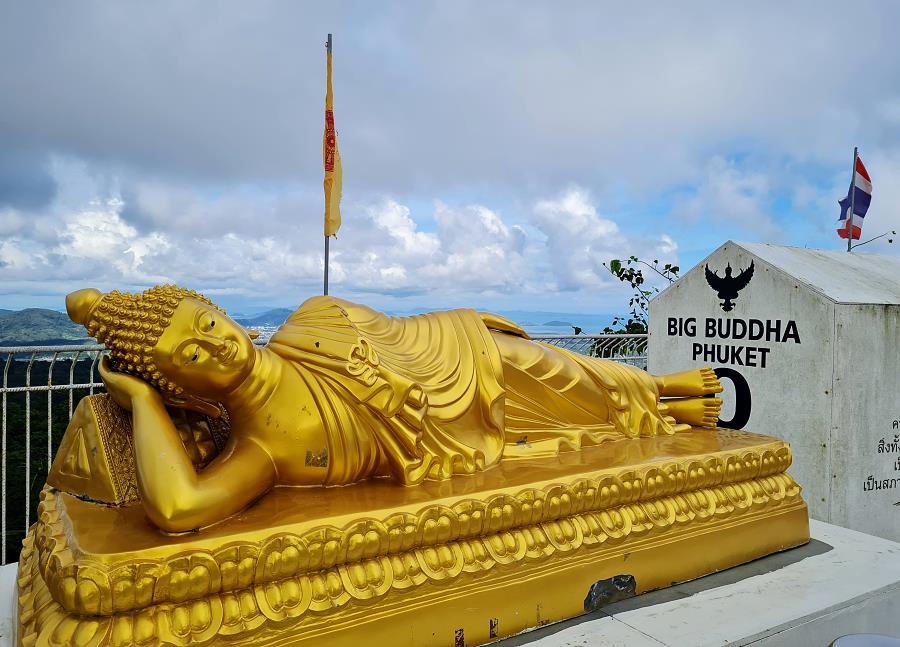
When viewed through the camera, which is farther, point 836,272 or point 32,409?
point 836,272

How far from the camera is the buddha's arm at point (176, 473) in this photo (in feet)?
4.58

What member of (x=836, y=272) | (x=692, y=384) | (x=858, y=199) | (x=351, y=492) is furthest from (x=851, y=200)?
(x=351, y=492)

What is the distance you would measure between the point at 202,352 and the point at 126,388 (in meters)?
0.20

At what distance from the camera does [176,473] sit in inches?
56.8

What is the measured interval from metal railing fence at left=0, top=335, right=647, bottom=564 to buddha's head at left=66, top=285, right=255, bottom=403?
172 centimetres

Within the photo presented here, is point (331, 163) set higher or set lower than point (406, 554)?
higher

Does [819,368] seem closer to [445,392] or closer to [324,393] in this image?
[445,392]

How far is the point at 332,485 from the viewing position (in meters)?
1.80

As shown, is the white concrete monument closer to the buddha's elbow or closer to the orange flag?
the orange flag

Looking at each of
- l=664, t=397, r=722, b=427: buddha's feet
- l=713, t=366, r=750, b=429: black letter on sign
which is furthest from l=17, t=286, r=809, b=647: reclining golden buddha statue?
l=713, t=366, r=750, b=429: black letter on sign

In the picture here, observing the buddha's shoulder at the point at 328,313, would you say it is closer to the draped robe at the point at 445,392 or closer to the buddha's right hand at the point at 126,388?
the draped robe at the point at 445,392

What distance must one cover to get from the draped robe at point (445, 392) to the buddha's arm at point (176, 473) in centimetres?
24

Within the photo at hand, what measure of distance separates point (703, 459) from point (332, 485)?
1249 mm

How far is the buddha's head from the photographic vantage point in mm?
1593
